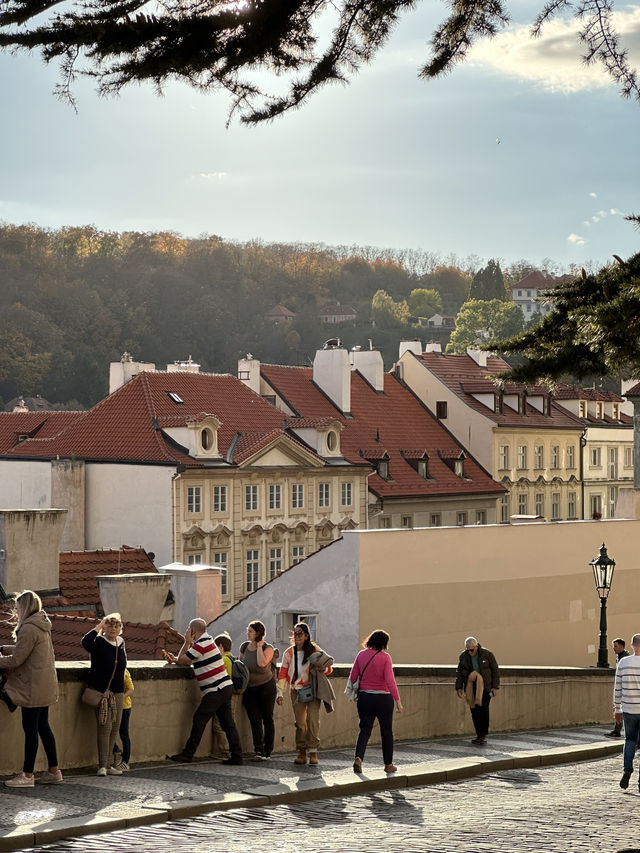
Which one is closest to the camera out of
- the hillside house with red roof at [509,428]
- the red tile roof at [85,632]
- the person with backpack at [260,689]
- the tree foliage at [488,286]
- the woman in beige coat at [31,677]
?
the woman in beige coat at [31,677]

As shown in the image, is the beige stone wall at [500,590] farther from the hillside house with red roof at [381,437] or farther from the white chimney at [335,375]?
the white chimney at [335,375]

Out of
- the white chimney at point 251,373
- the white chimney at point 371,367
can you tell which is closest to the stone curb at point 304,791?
the white chimney at point 251,373

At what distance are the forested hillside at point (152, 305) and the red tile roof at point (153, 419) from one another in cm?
5945

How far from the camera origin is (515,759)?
1489 cm

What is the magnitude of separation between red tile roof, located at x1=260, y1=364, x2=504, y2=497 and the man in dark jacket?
38.4 m

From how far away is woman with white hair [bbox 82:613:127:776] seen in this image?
1173 centimetres

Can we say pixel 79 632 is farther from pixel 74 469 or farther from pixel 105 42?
pixel 74 469

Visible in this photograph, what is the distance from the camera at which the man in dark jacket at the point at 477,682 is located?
16.7 meters

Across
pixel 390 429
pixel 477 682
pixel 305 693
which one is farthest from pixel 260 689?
pixel 390 429

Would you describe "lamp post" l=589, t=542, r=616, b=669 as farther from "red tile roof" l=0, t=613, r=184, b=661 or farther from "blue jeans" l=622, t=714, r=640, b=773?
"blue jeans" l=622, t=714, r=640, b=773

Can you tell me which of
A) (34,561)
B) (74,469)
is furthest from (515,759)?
(74,469)

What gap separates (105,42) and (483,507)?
54.6 m

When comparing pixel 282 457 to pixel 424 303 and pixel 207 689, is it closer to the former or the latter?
pixel 207 689

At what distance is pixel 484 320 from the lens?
142375 mm
